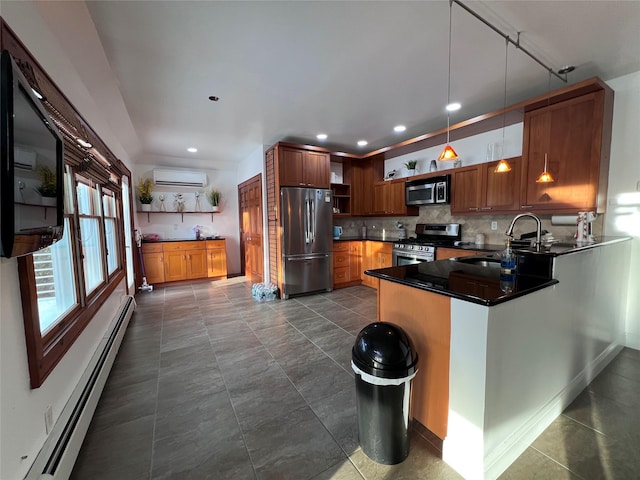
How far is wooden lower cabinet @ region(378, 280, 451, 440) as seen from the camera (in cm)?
145

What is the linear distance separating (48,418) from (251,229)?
449 centimetres

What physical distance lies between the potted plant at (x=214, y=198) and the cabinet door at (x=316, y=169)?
274cm

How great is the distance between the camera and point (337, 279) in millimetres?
5051

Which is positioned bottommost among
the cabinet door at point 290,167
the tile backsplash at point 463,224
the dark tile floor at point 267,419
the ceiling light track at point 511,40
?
the dark tile floor at point 267,419

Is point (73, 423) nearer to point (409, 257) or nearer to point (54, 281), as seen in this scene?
point (54, 281)

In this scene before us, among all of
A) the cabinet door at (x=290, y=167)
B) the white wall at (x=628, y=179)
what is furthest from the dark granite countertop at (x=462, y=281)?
the cabinet door at (x=290, y=167)

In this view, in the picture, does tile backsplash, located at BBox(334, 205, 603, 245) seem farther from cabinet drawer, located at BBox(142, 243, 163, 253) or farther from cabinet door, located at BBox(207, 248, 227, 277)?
cabinet drawer, located at BBox(142, 243, 163, 253)

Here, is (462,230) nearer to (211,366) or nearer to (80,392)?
(211,366)

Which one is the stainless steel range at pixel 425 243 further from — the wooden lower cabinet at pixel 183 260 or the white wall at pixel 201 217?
the white wall at pixel 201 217

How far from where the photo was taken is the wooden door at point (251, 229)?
16.9ft

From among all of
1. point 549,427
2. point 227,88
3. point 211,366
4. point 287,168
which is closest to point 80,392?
point 211,366

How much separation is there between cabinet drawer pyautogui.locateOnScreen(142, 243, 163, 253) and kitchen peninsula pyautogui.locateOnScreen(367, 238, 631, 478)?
16.7 feet

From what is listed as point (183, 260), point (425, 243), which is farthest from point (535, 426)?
point (183, 260)

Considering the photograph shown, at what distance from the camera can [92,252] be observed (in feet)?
9.18
